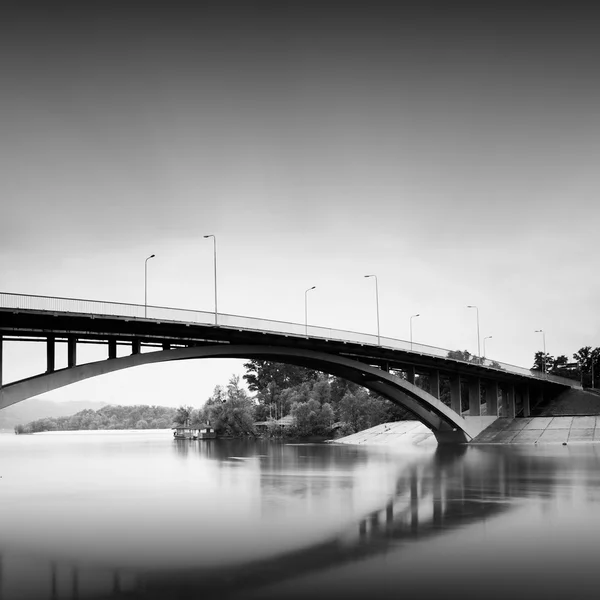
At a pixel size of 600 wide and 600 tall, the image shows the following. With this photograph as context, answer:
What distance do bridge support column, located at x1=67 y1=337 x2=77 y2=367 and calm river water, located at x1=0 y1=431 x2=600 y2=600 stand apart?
11829 mm

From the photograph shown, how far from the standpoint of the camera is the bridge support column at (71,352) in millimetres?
43406

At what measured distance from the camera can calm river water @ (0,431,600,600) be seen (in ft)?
40.1

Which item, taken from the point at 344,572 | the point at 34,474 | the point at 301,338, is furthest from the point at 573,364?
the point at 344,572

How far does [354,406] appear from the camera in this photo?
121312mm

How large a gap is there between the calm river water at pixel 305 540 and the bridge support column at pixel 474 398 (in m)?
54.2

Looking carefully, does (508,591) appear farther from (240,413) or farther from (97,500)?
(240,413)

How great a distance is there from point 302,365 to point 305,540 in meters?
51.4

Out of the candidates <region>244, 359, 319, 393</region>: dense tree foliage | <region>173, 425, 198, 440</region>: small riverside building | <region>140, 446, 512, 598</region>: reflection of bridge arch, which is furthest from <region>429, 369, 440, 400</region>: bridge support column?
<region>244, 359, 319, 393</region>: dense tree foliage

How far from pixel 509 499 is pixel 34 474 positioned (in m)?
28.8

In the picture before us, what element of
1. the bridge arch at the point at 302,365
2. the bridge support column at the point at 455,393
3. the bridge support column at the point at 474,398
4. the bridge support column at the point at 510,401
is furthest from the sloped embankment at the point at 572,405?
the bridge support column at the point at 455,393

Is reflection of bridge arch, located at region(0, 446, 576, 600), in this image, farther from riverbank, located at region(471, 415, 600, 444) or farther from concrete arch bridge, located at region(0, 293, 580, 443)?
riverbank, located at region(471, 415, 600, 444)

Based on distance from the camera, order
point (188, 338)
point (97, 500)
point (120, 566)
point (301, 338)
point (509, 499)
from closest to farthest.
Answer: point (120, 566), point (509, 499), point (97, 500), point (188, 338), point (301, 338)

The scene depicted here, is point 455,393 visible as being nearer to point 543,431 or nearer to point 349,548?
point 543,431

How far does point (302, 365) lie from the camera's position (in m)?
67.8
